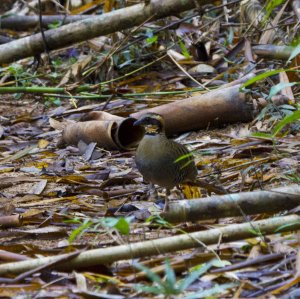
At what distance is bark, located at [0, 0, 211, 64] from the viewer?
6398 mm

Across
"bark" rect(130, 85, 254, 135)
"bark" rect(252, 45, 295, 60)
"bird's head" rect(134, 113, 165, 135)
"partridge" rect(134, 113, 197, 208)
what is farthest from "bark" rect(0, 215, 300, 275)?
"bark" rect(130, 85, 254, 135)

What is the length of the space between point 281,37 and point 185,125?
1.06 meters

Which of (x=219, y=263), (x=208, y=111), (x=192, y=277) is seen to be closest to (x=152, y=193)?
(x=208, y=111)

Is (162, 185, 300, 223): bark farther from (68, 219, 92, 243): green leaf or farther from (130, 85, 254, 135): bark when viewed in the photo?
(130, 85, 254, 135): bark

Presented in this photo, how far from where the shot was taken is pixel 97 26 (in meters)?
6.68

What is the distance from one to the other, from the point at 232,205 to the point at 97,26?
3.65 meters

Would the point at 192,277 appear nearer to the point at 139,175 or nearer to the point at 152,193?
the point at 152,193

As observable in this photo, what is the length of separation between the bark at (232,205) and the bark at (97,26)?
3.05 m

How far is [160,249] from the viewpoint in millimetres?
3084

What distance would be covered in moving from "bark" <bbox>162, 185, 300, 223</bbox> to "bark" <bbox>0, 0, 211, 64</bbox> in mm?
3050

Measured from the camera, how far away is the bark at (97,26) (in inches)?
252

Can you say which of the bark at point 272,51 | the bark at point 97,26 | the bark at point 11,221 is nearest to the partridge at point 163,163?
the bark at point 11,221

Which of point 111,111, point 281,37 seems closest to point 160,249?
point 281,37

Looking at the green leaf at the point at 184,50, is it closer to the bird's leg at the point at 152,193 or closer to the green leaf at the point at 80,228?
the bird's leg at the point at 152,193
